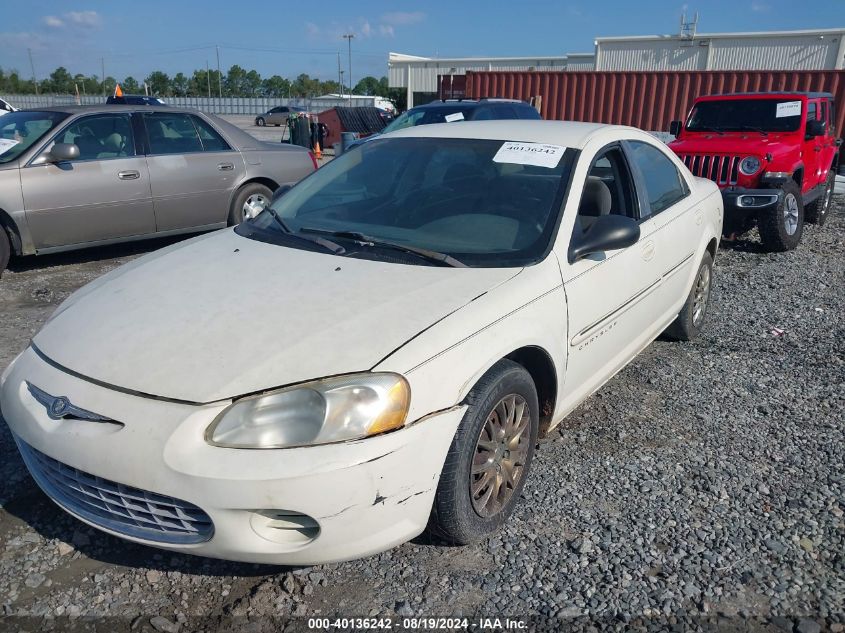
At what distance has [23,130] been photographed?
261 inches

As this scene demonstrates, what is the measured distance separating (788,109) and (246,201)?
6.51m

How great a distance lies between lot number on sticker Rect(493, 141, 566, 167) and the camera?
10.9 ft

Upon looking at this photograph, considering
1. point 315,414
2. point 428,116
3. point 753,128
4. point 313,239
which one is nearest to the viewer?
point 315,414

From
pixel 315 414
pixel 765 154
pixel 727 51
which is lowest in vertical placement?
pixel 315 414

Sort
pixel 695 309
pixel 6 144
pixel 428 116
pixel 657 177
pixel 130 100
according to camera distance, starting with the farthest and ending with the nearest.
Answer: pixel 130 100 < pixel 428 116 < pixel 6 144 < pixel 695 309 < pixel 657 177

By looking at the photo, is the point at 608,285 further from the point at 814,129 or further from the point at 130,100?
the point at 130,100

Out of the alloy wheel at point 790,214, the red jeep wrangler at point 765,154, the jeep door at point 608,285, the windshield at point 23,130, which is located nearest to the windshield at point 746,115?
the red jeep wrangler at point 765,154

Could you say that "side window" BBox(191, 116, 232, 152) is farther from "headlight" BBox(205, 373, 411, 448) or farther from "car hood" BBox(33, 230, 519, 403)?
"headlight" BBox(205, 373, 411, 448)

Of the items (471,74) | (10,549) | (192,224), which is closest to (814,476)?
(10,549)

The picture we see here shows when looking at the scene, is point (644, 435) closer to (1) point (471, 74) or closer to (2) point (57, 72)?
(1) point (471, 74)

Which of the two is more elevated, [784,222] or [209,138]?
[209,138]

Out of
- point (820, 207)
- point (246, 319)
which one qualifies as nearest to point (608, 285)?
point (246, 319)

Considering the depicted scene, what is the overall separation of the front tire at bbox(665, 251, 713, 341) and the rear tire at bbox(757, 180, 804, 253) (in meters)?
3.15

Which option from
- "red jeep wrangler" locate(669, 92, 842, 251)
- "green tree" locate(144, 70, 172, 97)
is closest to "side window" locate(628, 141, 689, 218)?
"red jeep wrangler" locate(669, 92, 842, 251)
